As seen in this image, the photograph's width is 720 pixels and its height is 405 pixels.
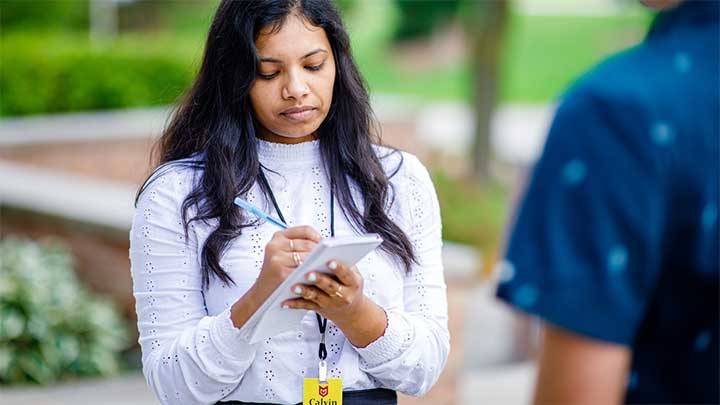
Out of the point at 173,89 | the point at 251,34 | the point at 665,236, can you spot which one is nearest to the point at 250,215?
the point at 251,34

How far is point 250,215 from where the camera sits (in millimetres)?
2105

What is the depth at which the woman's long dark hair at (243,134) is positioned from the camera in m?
2.08

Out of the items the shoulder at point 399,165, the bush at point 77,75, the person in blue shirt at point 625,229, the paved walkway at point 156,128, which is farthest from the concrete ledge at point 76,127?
the person in blue shirt at point 625,229

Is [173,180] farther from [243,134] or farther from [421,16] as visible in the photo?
[421,16]

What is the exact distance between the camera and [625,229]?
3.79ft

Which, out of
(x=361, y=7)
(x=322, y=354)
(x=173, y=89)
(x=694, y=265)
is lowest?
(x=322, y=354)

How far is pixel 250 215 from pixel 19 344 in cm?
382

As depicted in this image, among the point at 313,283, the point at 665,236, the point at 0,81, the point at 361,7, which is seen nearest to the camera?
the point at 665,236

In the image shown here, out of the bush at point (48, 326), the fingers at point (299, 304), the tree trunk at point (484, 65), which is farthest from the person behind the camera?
the tree trunk at point (484, 65)

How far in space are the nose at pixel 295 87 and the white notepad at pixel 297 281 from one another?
11.6 inches

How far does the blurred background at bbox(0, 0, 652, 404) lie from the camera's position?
18.6 ft

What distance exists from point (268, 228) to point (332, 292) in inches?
10.7

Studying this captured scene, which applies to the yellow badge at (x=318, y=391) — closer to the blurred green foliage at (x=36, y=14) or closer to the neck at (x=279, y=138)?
the neck at (x=279, y=138)

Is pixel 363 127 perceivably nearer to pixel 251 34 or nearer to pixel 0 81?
pixel 251 34
